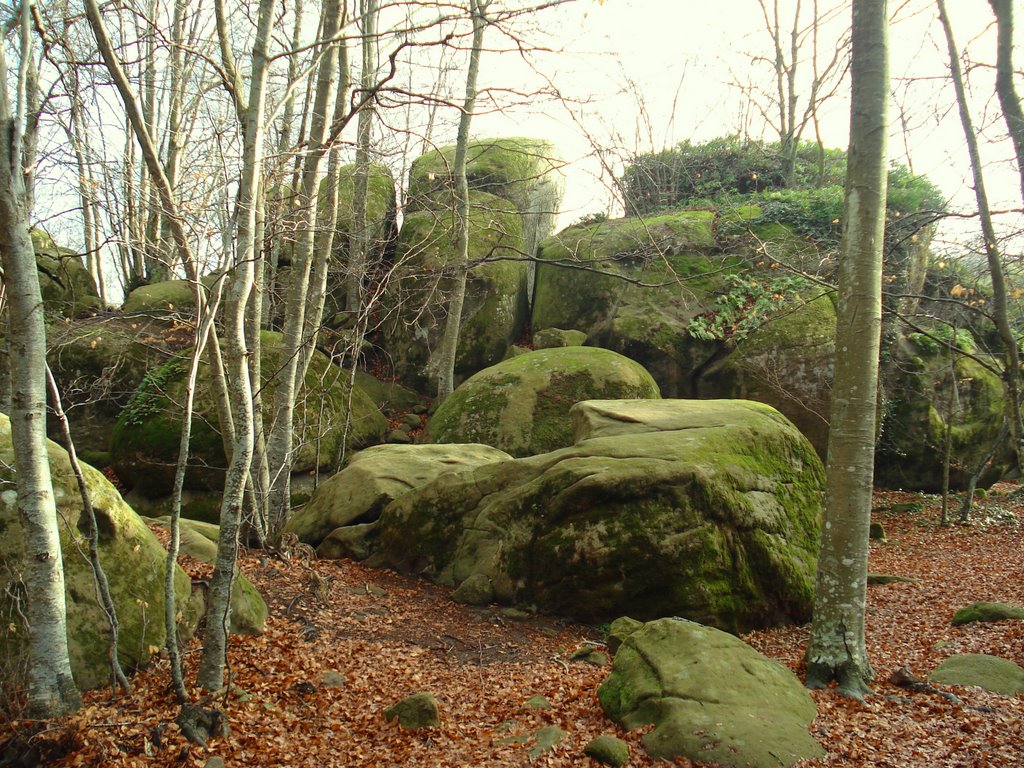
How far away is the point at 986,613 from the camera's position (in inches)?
263

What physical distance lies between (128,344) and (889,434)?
1484cm

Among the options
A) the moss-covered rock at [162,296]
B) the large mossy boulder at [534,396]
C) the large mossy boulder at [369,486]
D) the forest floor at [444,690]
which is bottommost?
the forest floor at [444,690]

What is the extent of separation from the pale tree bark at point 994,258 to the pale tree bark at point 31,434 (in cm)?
1068

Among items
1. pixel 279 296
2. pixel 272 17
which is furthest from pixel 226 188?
pixel 279 296

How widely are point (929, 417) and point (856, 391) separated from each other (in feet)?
31.8

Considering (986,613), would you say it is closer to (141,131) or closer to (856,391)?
(856,391)

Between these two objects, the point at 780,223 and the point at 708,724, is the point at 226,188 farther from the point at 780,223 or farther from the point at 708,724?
the point at 780,223

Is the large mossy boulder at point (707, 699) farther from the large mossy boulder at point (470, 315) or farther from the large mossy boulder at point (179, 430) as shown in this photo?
the large mossy boulder at point (470, 315)

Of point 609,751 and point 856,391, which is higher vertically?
point 856,391

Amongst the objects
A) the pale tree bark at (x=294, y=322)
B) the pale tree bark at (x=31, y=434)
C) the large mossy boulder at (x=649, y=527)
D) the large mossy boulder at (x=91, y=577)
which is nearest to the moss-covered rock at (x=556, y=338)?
the large mossy boulder at (x=649, y=527)

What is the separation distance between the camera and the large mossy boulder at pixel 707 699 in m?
4.10

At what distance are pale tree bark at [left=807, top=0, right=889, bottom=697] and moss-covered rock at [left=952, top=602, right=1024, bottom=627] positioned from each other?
231cm

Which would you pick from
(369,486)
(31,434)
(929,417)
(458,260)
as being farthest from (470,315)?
(31,434)

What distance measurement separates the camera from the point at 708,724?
425cm
